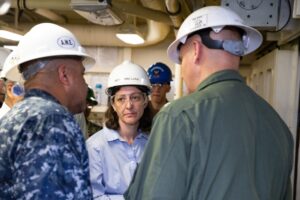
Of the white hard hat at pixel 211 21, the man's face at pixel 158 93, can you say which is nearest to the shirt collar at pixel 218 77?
the white hard hat at pixel 211 21

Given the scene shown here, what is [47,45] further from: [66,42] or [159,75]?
[159,75]

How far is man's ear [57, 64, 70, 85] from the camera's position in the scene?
1267 mm

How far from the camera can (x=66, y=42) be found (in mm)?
1371

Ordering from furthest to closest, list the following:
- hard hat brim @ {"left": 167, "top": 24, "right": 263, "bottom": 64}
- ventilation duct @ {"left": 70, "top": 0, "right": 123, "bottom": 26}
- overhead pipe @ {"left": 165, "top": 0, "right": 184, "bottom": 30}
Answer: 1. overhead pipe @ {"left": 165, "top": 0, "right": 184, "bottom": 30}
2. ventilation duct @ {"left": 70, "top": 0, "right": 123, "bottom": 26}
3. hard hat brim @ {"left": 167, "top": 24, "right": 263, "bottom": 64}

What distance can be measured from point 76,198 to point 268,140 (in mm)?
645

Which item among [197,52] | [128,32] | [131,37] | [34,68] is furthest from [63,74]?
[131,37]

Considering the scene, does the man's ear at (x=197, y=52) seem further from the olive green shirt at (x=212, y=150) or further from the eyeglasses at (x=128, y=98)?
the eyeglasses at (x=128, y=98)

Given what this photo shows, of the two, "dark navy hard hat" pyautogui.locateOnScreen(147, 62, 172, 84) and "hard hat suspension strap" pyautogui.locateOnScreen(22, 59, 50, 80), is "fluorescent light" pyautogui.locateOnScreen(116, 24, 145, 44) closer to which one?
"dark navy hard hat" pyautogui.locateOnScreen(147, 62, 172, 84)

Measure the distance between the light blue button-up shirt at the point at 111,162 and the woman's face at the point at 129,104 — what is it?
0.11 metres

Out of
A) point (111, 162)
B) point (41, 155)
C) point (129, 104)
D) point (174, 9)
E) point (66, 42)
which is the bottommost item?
point (111, 162)

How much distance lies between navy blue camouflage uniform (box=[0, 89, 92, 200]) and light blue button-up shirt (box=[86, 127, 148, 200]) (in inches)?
32.4

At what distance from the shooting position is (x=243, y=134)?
1.22m

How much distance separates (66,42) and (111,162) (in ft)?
2.88

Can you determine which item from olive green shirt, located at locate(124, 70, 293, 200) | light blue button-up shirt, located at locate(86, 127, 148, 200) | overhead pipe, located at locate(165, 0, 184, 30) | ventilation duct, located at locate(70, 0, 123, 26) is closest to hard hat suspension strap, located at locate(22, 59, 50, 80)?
olive green shirt, located at locate(124, 70, 293, 200)
